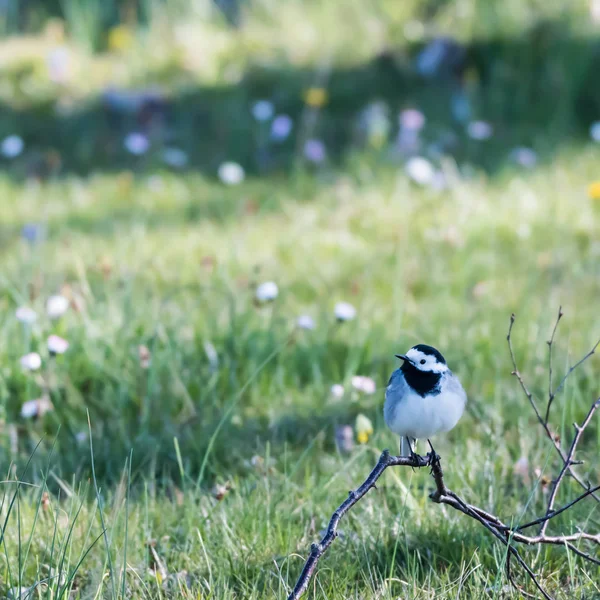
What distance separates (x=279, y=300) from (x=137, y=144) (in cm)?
192

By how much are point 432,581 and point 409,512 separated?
0.24 meters

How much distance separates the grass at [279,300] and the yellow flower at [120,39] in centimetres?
5

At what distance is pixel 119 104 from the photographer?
18.6 ft

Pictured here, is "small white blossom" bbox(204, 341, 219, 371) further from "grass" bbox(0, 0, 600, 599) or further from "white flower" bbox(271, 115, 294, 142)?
"white flower" bbox(271, 115, 294, 142)

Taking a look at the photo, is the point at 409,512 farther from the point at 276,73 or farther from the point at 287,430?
the point at 276,73

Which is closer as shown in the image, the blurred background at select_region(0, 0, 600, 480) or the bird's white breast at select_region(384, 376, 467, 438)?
the bird's white breast at select_region(384, 376, 467, 438)

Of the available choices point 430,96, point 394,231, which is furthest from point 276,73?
point 394,231

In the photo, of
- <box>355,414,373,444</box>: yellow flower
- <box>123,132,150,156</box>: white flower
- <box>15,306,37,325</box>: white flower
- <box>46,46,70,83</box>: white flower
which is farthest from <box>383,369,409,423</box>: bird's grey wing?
<box>46,46,70,83</box>: white flower

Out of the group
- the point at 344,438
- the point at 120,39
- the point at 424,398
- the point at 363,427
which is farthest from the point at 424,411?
the point at 120,39

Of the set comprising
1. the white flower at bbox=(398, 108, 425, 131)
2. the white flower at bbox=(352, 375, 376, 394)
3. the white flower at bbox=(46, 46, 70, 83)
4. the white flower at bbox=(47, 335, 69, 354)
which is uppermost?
the white flower at bbox=(46, 46, 70, 83)

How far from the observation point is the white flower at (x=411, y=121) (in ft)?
15.7

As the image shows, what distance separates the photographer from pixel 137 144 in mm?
4895

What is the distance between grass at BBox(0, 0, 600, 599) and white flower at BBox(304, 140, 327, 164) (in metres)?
0.06

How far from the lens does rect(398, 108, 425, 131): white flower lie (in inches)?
188
